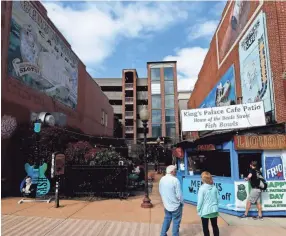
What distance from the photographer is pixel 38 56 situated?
14.5m

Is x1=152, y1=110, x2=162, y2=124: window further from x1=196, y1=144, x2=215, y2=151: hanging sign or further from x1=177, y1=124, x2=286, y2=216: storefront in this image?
x1=177, y1=124, x2=286, y2=216: storefront

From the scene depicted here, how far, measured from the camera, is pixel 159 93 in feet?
179

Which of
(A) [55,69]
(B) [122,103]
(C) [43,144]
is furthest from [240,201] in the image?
(B) [122,103]

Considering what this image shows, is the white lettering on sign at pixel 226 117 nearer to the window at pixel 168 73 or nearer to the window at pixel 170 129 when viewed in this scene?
the window at pixel 170 129

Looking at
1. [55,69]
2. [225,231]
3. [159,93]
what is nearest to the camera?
[225,231]

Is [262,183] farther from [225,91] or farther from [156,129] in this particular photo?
[156,129]

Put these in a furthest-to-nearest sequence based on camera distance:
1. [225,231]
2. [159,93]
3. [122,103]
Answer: [122,103], [159,93], [225,231]

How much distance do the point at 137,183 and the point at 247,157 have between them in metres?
6.82

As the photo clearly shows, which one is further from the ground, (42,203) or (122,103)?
(122,103)

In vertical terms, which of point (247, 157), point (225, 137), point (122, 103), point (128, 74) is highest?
point (128, 74)

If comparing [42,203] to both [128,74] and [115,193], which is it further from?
[128,74]

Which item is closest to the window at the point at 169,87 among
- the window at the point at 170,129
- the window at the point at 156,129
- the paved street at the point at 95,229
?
the window at the point at 170,129

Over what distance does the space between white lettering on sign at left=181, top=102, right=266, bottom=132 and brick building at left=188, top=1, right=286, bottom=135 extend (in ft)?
3.49

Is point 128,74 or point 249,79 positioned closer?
point 249,79
